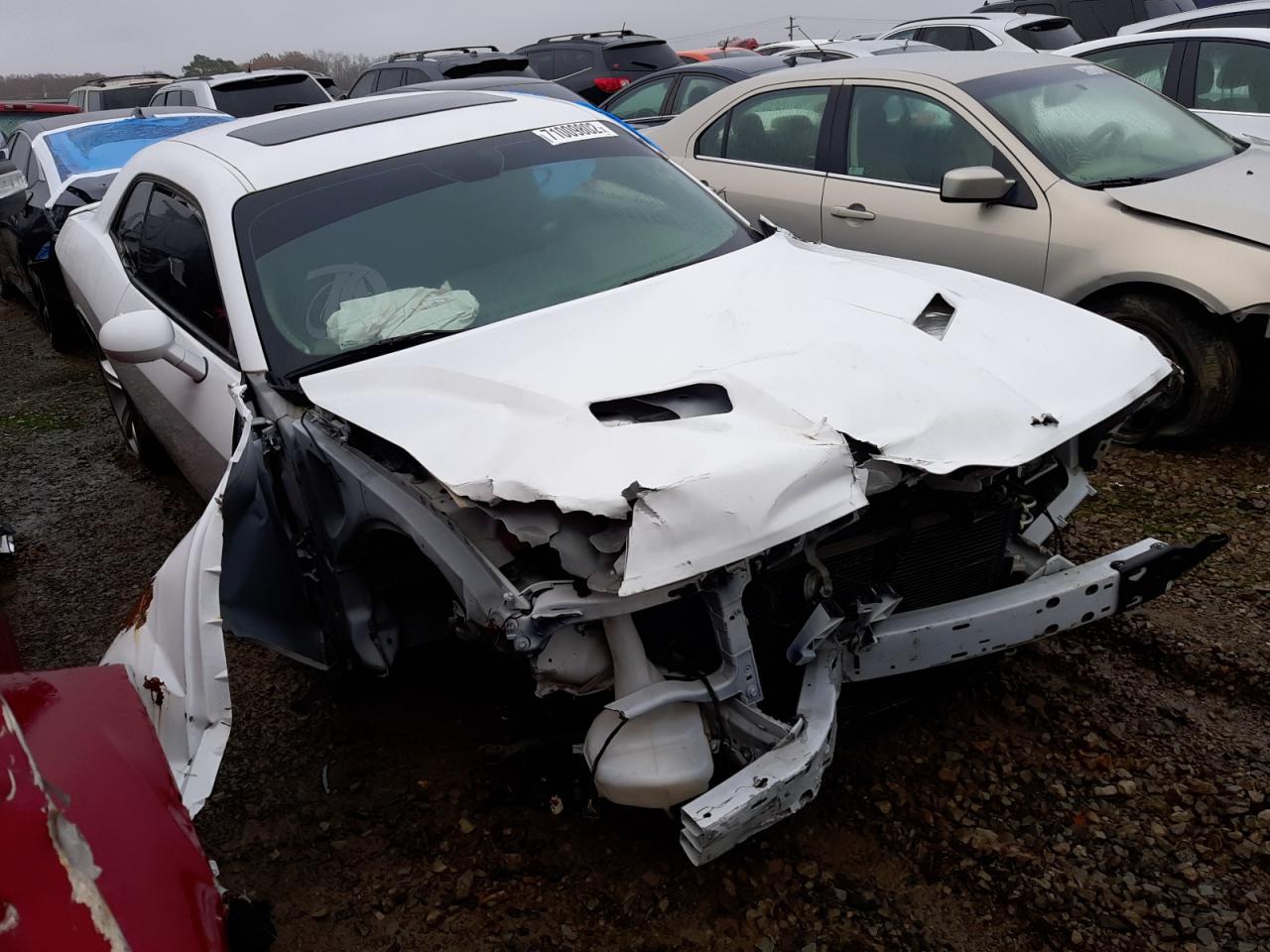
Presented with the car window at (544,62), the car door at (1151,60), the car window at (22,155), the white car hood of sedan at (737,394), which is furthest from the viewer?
the car window at (544,62)

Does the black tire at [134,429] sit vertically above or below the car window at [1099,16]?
below

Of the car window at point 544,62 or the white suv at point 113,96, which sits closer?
the white suv at point 113,96

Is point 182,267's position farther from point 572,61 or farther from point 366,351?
point 572,61

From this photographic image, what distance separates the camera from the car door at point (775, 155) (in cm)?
534

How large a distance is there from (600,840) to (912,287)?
178 cm

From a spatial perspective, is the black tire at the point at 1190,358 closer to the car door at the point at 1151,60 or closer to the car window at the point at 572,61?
the car door at the point at 1151,60

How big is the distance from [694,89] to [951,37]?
15.4 ft

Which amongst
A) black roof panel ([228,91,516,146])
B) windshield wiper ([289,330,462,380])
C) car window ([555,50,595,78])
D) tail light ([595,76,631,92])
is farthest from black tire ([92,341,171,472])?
car window ([555,50,595,78])

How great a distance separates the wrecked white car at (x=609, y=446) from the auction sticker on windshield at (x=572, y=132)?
0.03 m

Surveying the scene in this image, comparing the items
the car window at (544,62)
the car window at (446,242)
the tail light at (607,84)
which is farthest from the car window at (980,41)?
the car window at (446,242)

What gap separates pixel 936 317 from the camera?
288cm

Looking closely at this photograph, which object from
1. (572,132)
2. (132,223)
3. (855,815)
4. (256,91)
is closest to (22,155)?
(256,91)

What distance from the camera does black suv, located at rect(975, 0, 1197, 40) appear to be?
12.1 m

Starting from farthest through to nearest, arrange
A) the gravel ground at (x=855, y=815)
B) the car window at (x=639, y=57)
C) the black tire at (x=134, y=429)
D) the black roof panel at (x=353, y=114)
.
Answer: the car window at (x=639, y=57), the black tire at (x=134, y=429), the black roof panel at (x=353, y=114), the gravel ground at (x=855, y=815)
